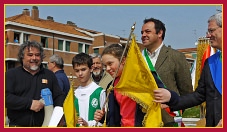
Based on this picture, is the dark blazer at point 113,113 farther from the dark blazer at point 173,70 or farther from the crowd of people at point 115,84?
the dark blazer at point 173,70

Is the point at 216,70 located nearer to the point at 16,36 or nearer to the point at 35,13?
the point at 16,36

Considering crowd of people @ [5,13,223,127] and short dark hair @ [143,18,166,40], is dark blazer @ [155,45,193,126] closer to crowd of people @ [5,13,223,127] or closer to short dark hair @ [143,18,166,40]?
crowd of people @ [5,13,223,127]

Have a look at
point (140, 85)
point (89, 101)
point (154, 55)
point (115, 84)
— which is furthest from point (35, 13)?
point (140, 85)

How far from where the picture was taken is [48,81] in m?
4.29

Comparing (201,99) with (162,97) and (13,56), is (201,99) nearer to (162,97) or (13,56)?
(162,97)

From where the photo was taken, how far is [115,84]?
3758 mm

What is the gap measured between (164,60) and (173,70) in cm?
15

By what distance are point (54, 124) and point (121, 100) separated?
32.4 inches

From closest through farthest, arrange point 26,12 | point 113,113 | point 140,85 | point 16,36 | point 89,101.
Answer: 1. point 140,85
2. point 113,113
3. point 89,101
4. point 16,36
5. point 26,12

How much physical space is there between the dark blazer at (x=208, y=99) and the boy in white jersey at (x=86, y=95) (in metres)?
0.97

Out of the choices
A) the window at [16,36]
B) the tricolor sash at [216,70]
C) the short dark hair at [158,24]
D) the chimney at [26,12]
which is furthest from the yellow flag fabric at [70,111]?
the chimney at [26,12]

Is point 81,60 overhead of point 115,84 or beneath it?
overhead

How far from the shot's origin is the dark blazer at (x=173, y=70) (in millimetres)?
4117

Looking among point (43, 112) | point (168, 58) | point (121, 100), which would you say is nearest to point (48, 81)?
point (43, 112)
